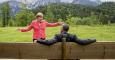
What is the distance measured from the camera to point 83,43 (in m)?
6.44

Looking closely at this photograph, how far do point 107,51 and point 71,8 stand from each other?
33.1 m

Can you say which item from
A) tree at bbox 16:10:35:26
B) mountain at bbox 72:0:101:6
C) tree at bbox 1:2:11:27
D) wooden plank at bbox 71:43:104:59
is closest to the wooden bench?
wooden plank at bbox 71:43:104:59

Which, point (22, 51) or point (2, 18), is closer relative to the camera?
point (22, 51)

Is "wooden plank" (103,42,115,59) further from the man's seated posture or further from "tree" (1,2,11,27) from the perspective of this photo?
"tree" (1,2,11,27)

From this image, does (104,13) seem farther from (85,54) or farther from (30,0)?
(85,54)

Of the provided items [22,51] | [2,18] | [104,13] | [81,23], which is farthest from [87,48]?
[104,13]

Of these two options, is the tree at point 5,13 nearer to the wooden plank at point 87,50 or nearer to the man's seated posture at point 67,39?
the man's seated posture at point 67,39

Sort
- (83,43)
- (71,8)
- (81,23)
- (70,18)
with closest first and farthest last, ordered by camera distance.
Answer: (83,43)
(81,23)
(70,18)
(71,8)

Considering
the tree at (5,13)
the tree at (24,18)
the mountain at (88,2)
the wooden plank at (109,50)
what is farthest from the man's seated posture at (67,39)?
the mountain at (88,2)

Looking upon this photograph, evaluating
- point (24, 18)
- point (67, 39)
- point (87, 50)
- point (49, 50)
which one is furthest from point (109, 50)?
point (24, 18)

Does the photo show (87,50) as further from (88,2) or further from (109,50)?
(88,2)

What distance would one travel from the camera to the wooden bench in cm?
645

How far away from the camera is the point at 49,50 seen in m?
6.47

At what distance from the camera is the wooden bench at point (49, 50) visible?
6.45 m
